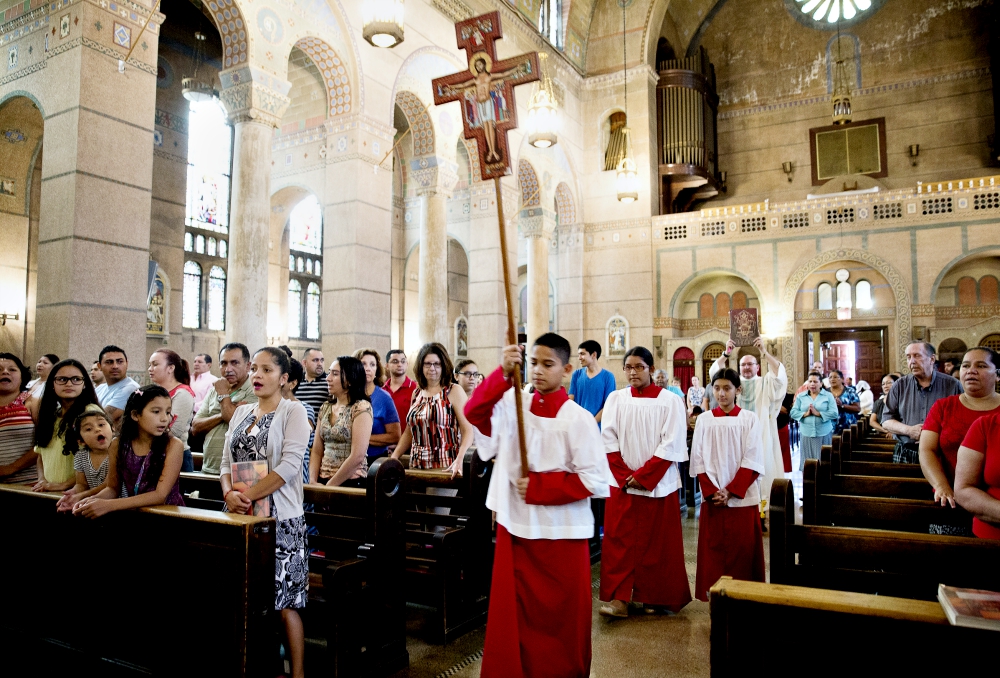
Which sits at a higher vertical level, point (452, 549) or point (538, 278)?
point (538, 278)

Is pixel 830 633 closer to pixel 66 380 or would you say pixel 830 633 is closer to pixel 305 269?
pixel 66 380

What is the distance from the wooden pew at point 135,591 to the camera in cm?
279

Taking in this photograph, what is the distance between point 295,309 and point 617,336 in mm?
9119

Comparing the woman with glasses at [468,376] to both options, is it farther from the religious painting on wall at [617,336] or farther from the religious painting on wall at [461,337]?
the religious painting on wall at [617,336]

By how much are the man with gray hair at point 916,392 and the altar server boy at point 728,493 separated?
118cm

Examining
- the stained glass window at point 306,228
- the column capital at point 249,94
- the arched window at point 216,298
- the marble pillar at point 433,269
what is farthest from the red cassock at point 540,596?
the stained glass window at point 306,228

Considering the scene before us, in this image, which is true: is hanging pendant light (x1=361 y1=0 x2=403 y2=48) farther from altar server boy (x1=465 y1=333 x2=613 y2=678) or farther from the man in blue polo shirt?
altar server boy (x1=465 y1=333 x2=613 y2=678)

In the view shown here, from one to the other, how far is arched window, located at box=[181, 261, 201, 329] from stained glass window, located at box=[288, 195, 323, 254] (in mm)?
2895

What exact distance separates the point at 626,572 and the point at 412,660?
153 cm

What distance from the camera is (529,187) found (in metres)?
17.6

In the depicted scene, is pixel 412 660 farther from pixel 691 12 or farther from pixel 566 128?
pixel 691 12

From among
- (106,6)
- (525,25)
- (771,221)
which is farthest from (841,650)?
(771,221)

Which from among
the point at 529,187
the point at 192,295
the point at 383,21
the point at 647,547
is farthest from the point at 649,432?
the point at 192,295

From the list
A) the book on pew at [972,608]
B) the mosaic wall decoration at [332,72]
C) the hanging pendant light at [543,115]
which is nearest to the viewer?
the book on pew at [972,608]
